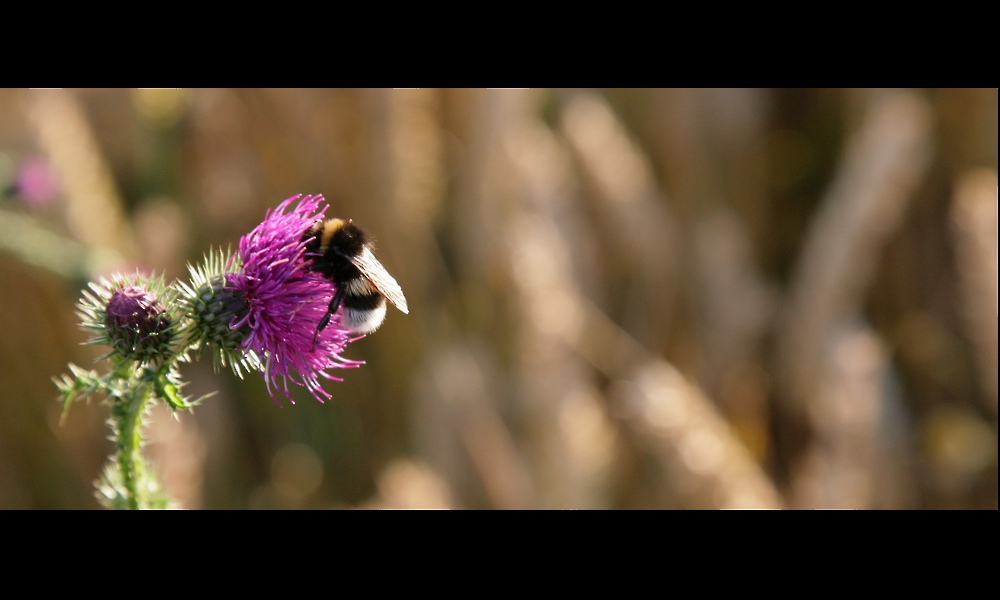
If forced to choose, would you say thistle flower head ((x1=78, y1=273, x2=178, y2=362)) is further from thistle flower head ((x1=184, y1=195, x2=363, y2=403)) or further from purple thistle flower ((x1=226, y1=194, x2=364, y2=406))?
purple thistle flower ((x1=226, y1=194, x2=364, y2=406))

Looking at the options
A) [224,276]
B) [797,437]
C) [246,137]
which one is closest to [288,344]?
[224,276]

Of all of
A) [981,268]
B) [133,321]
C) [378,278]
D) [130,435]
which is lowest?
[130,435]

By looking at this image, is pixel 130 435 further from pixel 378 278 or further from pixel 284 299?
pixel 378 278

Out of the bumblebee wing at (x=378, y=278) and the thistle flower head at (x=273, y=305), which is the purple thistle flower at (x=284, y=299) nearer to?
the thistle flower head at (x=273, y=305)

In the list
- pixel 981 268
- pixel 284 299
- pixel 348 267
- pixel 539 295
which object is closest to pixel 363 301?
pixel 348 267

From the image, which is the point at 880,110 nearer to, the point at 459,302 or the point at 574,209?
the point at 574,209

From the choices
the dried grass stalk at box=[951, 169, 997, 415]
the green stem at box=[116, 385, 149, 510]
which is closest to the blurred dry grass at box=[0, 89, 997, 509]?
the dried grass stalk at box=[951, 169, 997, 415]
